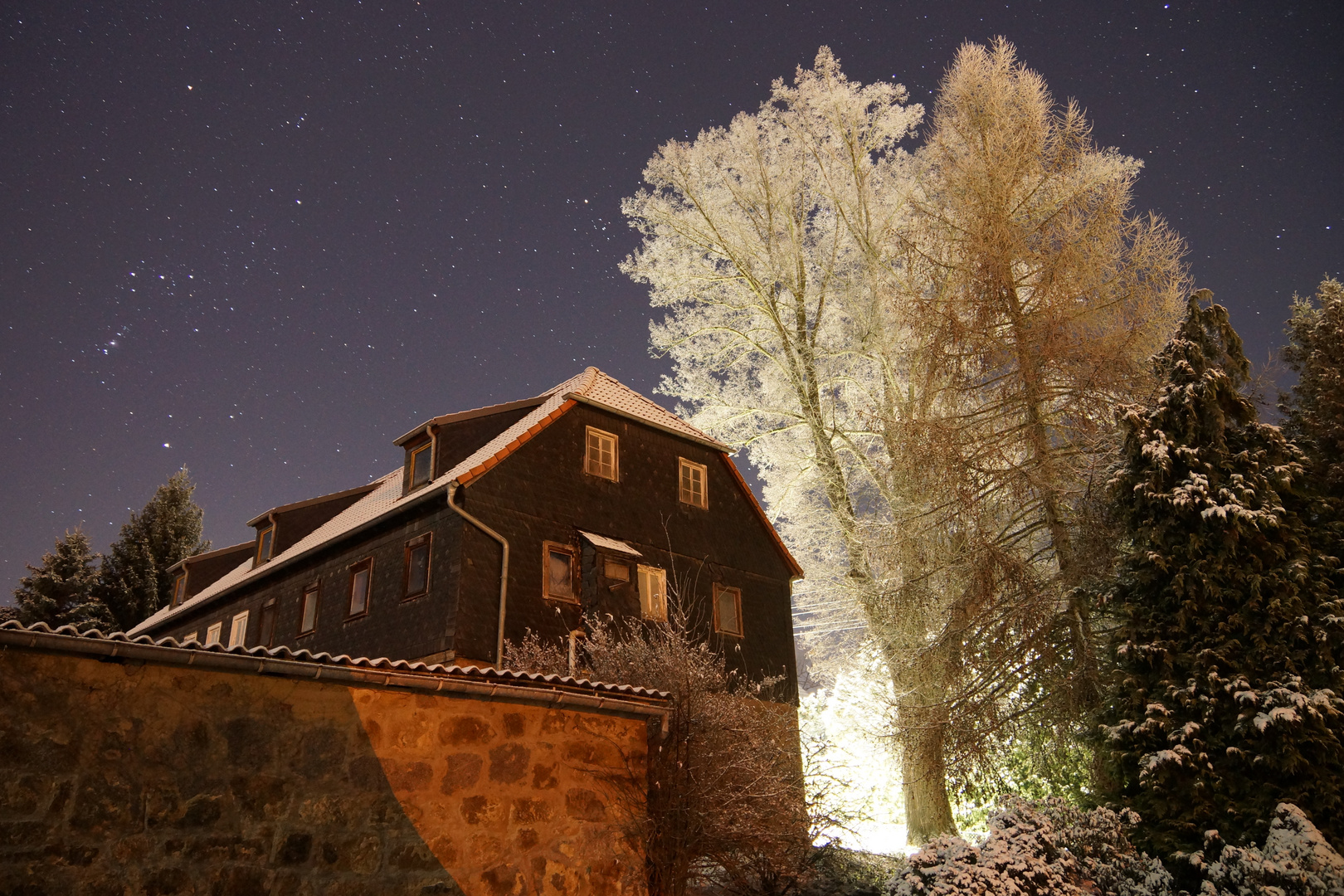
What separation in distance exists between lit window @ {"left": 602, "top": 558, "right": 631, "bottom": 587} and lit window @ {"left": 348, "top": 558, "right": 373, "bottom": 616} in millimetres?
4319

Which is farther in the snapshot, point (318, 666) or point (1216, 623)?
point (1216, 623)

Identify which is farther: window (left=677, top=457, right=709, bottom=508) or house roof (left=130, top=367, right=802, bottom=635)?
window (left=677, top=457, right=709, bottom=508)

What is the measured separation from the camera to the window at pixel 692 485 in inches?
746

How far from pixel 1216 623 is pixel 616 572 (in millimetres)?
10006

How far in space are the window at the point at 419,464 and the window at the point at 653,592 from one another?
14.4 ft

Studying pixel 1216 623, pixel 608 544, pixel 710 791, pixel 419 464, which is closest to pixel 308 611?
pixel 419 464

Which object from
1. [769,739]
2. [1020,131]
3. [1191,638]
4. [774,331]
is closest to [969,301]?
[1020,131]

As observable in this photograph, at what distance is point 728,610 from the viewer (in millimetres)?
18625

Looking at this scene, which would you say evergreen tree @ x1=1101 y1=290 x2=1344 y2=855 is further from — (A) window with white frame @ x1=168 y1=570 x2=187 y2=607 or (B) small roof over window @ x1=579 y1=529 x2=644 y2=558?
(A) window with white frame @ x1=168 y1=570 x2=187 y2=607

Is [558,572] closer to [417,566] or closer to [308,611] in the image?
[417,566]

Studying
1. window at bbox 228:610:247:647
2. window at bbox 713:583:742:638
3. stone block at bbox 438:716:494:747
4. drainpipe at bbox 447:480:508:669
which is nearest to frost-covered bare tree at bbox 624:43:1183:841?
window at bbox 713:583:742:638

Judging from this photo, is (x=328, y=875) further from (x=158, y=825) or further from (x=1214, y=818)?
(x=1214, y=818)

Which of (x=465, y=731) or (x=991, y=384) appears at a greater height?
(x=991, y=384)

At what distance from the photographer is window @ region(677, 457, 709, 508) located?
19.0m
